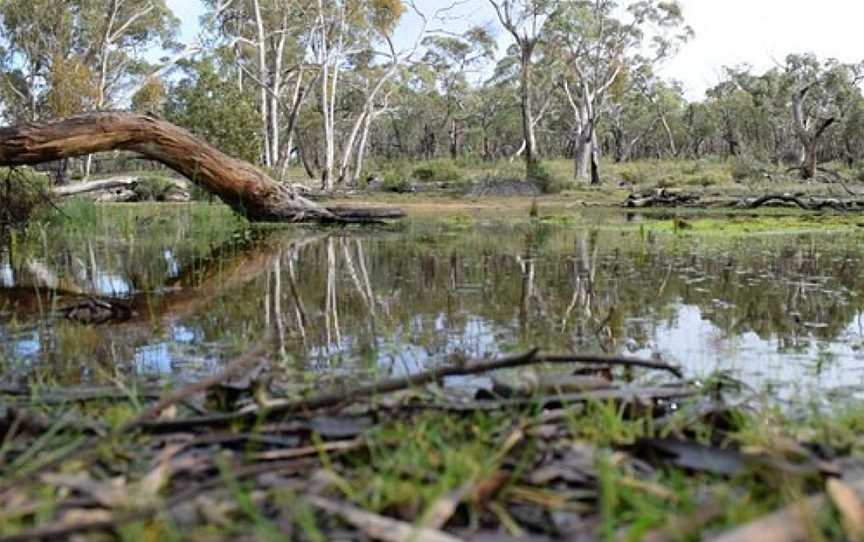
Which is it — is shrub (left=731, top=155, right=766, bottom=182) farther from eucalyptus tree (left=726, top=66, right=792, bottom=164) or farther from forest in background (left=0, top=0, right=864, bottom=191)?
eucalyptus tree (left=726, top=66, right=792, bottom=164)

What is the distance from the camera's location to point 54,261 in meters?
7.62

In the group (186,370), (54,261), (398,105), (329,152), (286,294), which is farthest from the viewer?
(398,105)

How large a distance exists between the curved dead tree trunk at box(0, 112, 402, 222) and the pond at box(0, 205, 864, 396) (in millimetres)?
983

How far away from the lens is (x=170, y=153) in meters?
9.52

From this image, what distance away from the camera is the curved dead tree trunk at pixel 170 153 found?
8016 millimetres

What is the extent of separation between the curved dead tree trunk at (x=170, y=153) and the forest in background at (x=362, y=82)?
37.4 feet

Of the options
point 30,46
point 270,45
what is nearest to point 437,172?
point 270,45

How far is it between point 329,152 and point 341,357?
Answer: 28189 mm

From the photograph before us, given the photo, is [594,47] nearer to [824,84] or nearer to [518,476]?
[824,84]

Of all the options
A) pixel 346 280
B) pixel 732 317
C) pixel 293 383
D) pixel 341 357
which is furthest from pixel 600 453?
pixel 346 280

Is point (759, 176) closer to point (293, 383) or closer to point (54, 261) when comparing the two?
point (54, 261)

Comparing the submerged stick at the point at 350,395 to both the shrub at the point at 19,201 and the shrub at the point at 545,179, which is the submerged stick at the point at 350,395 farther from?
the shrub at the point at 545,179

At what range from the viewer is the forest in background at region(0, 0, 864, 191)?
3130 centimetres

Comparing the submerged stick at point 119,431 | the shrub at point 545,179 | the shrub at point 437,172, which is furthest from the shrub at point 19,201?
the shrub at point 437,172
